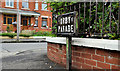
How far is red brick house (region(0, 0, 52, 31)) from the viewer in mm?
21438

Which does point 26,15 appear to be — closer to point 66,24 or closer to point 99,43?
point 66,24

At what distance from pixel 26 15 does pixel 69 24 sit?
22600mm

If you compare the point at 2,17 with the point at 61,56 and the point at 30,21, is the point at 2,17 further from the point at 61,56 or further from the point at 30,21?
the point at 61,56

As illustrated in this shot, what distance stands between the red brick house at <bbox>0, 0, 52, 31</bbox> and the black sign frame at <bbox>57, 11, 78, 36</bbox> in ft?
65.3

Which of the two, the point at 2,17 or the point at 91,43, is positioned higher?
the point at 2,17

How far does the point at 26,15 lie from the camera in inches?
915

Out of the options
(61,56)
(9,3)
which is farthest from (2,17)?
(61,56)

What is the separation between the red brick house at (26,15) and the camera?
21.4m

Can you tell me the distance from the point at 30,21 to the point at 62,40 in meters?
22.4

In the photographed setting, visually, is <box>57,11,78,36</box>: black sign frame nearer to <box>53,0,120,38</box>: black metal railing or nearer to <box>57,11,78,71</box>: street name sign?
<box>57,11,78,71</box>: street name sign

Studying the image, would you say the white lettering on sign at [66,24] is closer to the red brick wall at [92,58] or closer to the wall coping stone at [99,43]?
the wall coping stone at [99,43]

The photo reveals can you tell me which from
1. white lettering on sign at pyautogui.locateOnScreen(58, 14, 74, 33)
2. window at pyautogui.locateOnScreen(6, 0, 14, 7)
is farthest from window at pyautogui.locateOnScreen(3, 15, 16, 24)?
white lettering on sign at pyautogui.locateOnScreen(58, 14, 74, 33)

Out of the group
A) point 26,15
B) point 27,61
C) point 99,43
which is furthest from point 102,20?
point 26,15

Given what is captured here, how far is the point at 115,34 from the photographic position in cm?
196
